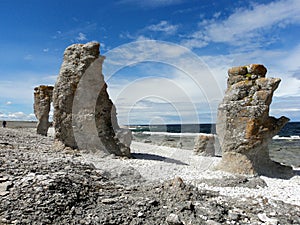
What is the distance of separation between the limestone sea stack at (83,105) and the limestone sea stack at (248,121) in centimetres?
521

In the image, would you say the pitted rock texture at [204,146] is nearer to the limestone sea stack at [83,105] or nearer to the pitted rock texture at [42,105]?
the limestone sea stack at [83,105]

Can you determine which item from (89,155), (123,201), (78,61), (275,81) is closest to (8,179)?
(123,201)

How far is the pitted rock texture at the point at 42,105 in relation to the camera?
26078mm

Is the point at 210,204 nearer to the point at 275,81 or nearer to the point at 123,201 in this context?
the point at 123,201

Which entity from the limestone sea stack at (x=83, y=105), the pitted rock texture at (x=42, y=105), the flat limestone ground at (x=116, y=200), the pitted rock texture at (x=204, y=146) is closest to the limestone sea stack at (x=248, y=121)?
the flat limestone ground at (x=116, y=200)

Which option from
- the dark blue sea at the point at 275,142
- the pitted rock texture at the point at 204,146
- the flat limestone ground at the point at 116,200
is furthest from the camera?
the dark blue sea at the point at 275,142

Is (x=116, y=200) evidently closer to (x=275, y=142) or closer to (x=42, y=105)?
(x=42, y=105)

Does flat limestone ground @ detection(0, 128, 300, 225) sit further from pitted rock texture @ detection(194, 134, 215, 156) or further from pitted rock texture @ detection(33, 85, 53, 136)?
pitted rock texture @ detection(33, 85, 53, 136)

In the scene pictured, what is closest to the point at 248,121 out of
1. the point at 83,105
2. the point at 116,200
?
the point at 116,200

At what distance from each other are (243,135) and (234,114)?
1021 mm

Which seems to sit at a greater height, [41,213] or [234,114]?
[234,114]

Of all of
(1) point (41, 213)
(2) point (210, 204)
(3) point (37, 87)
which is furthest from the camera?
(3) point (37, 87)

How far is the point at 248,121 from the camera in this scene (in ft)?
38.2

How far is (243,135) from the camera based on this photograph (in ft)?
38.5
